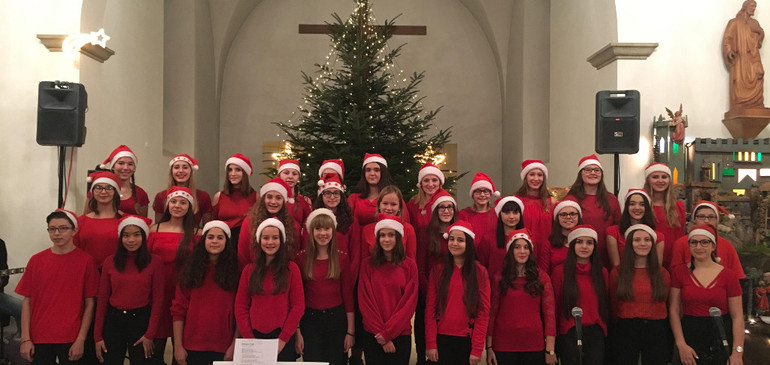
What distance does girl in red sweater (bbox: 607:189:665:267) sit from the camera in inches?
165

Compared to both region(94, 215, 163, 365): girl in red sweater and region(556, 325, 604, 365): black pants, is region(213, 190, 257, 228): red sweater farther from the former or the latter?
region(556, 325, 604, 365): black pants

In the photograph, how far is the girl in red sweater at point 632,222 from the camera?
4.18 m

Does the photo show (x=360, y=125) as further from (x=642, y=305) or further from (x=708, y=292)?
(x=708, y=292)

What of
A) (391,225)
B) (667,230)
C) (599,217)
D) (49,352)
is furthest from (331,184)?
(667,230)

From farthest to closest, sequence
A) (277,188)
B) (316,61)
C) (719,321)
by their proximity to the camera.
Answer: (316,61) → (277,188) → (719,321)

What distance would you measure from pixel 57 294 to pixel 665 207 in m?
3.79

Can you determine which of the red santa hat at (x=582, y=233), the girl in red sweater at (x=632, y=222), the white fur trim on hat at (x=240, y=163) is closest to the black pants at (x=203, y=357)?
the white fur trim on hat at (x=240, y=163)

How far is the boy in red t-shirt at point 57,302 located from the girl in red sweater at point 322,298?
4.05 feet

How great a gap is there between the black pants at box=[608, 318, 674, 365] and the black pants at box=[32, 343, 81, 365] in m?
3.16

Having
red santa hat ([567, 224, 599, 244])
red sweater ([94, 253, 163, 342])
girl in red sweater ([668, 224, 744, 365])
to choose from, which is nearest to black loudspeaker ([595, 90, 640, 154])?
girl in red sweater ([668, 224, 744, 365])

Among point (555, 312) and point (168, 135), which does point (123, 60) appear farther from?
point (555, 312)

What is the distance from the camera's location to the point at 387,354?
389 cm

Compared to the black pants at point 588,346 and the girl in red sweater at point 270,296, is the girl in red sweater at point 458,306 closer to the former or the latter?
the black pants at point 588,346

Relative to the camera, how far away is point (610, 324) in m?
4.04
